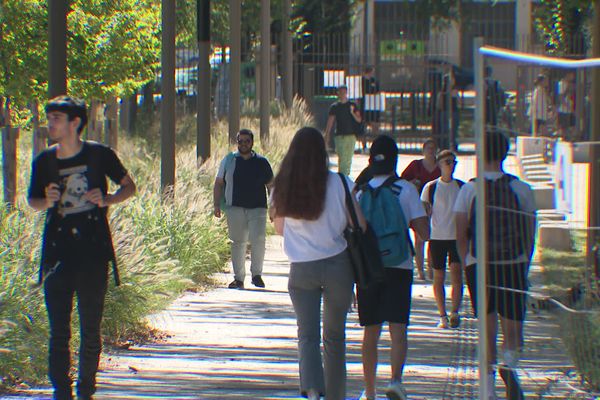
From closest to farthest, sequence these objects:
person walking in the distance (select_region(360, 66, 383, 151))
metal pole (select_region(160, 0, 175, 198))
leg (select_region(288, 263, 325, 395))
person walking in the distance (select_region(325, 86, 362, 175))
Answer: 1. leg (select_region(288, 263, 325, 395))
2. metal pole (select_region(160, 0, 175, 198))
3. person walking in the distance (select_region(325, 86, 362, 175))
4. person walking in the distance (select_region(360, 66, 383, 151))

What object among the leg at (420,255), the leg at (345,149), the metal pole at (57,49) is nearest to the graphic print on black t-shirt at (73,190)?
the metal pole at (57,49)

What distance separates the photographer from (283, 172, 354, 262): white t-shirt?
6.29 metres

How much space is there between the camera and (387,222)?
671 centimetres

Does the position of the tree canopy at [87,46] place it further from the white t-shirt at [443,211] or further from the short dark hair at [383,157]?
the short dark hair at [383,157]

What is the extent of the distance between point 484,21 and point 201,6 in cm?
4423

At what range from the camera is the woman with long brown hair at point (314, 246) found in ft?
20.6

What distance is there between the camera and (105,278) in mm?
6270

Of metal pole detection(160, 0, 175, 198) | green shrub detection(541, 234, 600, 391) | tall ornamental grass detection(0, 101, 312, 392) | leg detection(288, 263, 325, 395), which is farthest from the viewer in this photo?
metal pole detection(160, 0, 175, 198)

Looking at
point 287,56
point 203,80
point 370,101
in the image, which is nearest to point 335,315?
point 203,80

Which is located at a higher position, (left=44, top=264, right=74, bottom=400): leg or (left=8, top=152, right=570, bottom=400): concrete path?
(left=44, top=264, right=74, bottom=400): leg

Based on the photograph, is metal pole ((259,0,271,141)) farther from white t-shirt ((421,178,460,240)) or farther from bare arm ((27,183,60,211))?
bare arm ((27,183,60,211))

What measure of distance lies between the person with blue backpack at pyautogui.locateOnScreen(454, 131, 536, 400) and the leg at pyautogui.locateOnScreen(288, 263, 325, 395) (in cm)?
99

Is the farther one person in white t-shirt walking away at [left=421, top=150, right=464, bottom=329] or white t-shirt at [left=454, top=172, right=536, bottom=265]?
person in white t-shirt walking away at [left=421, top=150, right=464, bottom=329]

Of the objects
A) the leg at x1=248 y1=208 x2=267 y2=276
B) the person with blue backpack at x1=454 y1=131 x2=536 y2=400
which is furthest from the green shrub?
the leg at x1=248 y1=208 x2=267 y2=276
